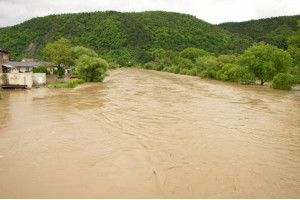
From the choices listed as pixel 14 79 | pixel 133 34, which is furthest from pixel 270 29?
pixel 14 79

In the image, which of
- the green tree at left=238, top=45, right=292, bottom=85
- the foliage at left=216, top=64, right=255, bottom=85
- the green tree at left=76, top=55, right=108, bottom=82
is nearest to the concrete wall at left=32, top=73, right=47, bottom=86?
the green tree at left=76, top=55, right=108, bottom=82

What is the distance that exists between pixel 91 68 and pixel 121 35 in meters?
101

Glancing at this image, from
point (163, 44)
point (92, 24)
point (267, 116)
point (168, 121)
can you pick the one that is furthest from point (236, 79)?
point (92, 24)

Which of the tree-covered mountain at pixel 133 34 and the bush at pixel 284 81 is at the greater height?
the tree-covered mountain at pixel 133 34

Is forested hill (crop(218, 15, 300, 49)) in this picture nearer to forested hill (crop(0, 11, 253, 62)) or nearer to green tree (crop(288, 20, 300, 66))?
forested hill (crop(0, 11, 253, 62))

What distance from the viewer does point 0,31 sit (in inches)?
5089

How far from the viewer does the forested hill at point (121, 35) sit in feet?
402

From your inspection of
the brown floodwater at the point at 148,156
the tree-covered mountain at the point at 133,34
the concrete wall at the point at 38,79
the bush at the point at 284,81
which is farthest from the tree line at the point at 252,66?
the tree-covered mountain at the point at 133,34

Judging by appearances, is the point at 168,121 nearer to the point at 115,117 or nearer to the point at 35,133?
the point at 115,117

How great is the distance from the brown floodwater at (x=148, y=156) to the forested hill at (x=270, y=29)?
345ft

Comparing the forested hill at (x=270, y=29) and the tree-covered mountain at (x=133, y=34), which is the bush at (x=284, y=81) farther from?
the tree-covered mountain at (x=133, y=34)

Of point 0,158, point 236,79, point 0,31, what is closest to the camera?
point 0,158

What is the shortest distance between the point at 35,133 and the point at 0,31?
147299 millimetres

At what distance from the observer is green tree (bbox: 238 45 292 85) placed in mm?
35263
